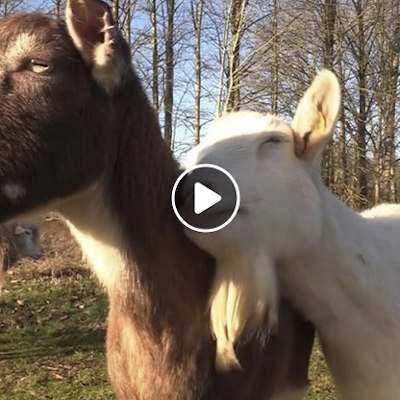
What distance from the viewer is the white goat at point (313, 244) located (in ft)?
5.54

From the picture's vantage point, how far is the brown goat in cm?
148

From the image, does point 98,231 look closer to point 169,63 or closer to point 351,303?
point 351,303

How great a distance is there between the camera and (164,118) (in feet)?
41.3

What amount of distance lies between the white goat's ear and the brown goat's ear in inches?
22.6

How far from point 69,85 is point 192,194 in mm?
405

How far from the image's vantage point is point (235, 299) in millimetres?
1675

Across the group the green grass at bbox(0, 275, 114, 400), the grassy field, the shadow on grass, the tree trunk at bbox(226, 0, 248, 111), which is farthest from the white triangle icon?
the tree trunk at bbox(226, 0, 248, 111)

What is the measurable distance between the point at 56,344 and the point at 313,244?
444cm

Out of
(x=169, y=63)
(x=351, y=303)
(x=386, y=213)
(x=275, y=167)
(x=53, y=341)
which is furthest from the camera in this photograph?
(x=169, y=63)

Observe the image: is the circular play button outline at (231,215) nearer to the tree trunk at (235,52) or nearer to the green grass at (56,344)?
the green grass at (56,344)

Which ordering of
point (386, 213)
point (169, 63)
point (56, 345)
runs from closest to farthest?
point (386, 213) < point (56, 345) < point (169, 63)

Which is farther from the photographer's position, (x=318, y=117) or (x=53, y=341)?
(x=53, y=341)

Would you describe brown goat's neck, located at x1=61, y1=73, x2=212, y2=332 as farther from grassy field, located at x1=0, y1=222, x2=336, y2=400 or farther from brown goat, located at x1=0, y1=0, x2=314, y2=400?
grassy field, located at x1=0, y1=222, x2=336, y2=400

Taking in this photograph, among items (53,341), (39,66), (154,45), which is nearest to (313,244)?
(39,66)
